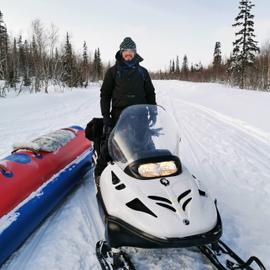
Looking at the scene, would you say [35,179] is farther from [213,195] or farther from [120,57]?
[213,195]

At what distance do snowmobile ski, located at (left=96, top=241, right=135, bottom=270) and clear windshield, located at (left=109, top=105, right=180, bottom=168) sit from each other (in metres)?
0.69

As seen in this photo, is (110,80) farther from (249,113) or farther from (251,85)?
(251,85)

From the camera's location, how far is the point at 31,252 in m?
2.78

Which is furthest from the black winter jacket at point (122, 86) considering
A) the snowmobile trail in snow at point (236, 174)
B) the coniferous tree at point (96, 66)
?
the coniferous tree at point (96, 66)

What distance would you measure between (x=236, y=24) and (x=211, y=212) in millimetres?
→ 32885

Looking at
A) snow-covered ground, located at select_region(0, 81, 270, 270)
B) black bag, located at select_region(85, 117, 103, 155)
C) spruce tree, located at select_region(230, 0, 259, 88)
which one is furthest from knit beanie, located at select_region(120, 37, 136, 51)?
spruce tree, located at select_region(230, 0, 259, 88)

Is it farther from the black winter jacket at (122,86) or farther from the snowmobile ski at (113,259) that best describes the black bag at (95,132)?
the snowmobile ski at (113,259)

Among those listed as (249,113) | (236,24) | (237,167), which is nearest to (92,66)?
(236,24)

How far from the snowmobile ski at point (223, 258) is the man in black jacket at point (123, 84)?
1586 mm

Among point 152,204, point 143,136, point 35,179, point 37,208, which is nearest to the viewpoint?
point 152,204

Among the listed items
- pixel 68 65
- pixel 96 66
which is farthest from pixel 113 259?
pixel 96 66

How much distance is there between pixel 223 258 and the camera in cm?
255

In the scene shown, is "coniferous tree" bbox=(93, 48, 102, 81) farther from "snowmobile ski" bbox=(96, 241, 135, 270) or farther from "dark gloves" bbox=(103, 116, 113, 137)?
"snowmobile ski" bbox=(96, 241, 135, 270)

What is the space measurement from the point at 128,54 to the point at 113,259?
2171 mm
